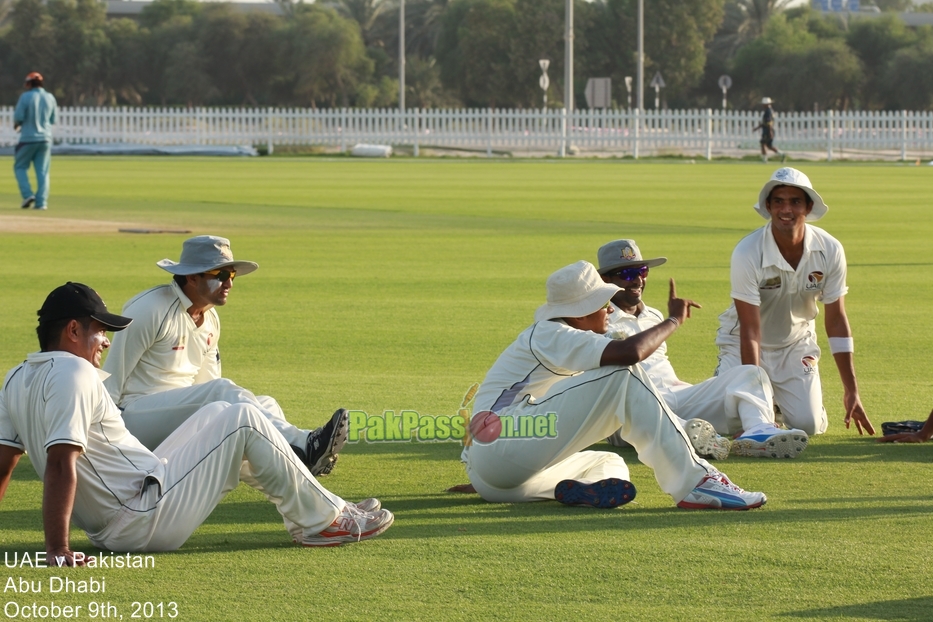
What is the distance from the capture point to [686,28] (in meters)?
83.8

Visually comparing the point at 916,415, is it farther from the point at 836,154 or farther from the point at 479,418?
the point at 836,154

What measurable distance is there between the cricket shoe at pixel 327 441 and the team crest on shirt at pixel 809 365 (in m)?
2.98

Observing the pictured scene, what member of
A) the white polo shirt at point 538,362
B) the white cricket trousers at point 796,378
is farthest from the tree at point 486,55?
the white polo shirt at point 538,362

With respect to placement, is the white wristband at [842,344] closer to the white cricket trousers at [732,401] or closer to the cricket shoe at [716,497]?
the white cricket trousers at [732,401]

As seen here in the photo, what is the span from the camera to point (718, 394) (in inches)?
305

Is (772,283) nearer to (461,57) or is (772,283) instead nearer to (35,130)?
(35,130)

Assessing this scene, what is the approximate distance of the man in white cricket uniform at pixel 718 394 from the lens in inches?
291

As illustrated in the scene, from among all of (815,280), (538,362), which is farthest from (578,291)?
(815,280)

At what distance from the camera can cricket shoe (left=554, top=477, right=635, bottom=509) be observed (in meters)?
6.21

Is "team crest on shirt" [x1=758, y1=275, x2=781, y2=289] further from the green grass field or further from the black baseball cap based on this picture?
the black baseball cap

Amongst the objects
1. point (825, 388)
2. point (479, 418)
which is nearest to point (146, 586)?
point (479, 418)

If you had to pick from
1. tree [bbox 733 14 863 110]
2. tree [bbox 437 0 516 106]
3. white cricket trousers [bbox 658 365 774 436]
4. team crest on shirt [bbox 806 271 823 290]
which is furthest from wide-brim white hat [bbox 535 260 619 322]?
tree [bbox 437 0 516 106]

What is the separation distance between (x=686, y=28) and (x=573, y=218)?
63.9 meters

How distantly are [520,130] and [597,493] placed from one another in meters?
46.3
